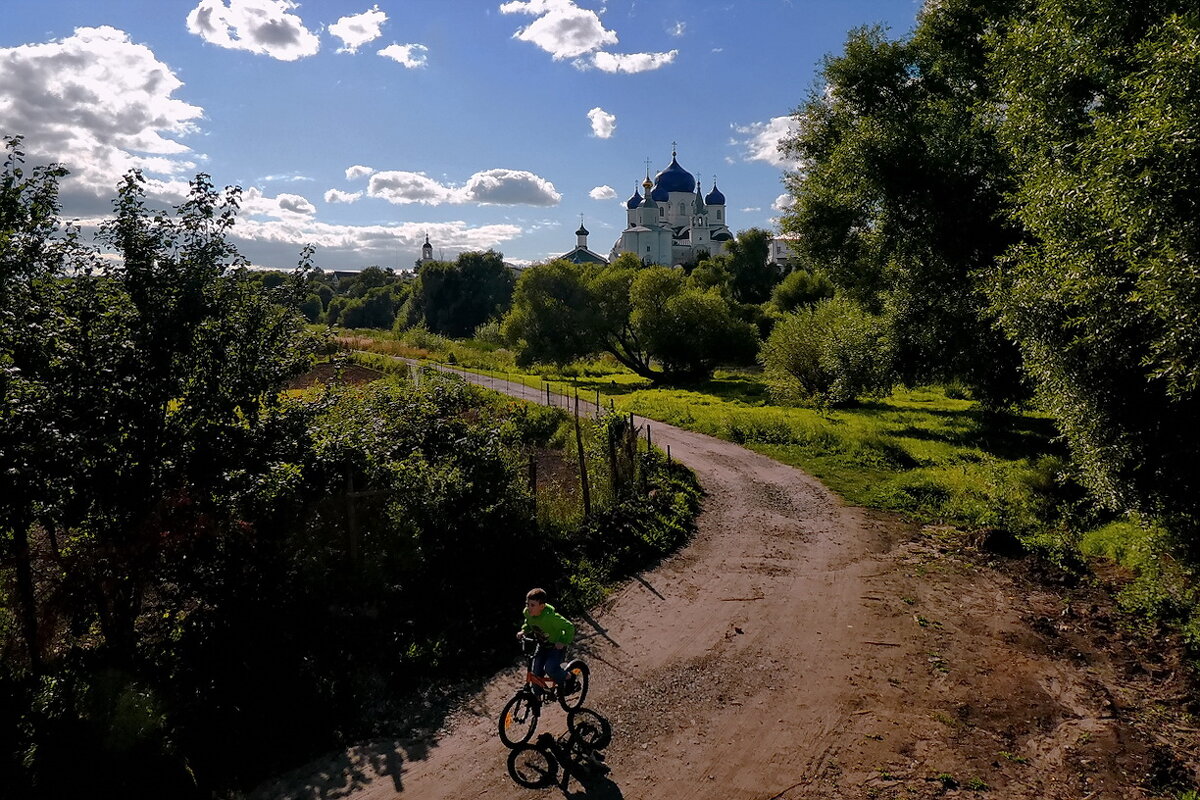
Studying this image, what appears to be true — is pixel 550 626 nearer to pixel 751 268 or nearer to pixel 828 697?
pixel 828 697

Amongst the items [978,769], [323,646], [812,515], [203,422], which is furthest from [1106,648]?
[203,422]

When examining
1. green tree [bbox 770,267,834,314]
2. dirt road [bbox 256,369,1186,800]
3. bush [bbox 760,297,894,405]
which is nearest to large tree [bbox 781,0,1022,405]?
bush [bbox 760,297,894,405]

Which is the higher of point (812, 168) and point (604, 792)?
point (812, 168)

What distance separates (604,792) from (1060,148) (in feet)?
38.9

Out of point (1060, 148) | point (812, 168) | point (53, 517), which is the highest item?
point (812, 168)

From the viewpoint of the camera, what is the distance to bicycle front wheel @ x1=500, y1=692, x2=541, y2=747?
7.15 meters

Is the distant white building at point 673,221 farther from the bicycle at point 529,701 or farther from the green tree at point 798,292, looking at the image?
the bicycle at point 529,701

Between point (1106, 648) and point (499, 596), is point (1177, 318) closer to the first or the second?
point (1106, 648)

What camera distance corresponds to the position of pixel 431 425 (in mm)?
11836

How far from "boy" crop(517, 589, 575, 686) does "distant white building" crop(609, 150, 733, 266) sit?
104 m

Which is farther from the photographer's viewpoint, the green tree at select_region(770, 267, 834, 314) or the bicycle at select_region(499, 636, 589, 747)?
the green tree at select_region(770, 267, 834, 314)

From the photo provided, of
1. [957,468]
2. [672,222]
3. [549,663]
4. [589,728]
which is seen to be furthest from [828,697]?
[672,222]

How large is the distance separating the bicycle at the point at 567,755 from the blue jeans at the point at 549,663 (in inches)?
21.5

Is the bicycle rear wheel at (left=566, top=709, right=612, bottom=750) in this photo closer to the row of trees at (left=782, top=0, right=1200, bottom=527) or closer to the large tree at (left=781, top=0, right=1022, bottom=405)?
the row of trees at (left=782, top=0, right=1200, bottom=527)
